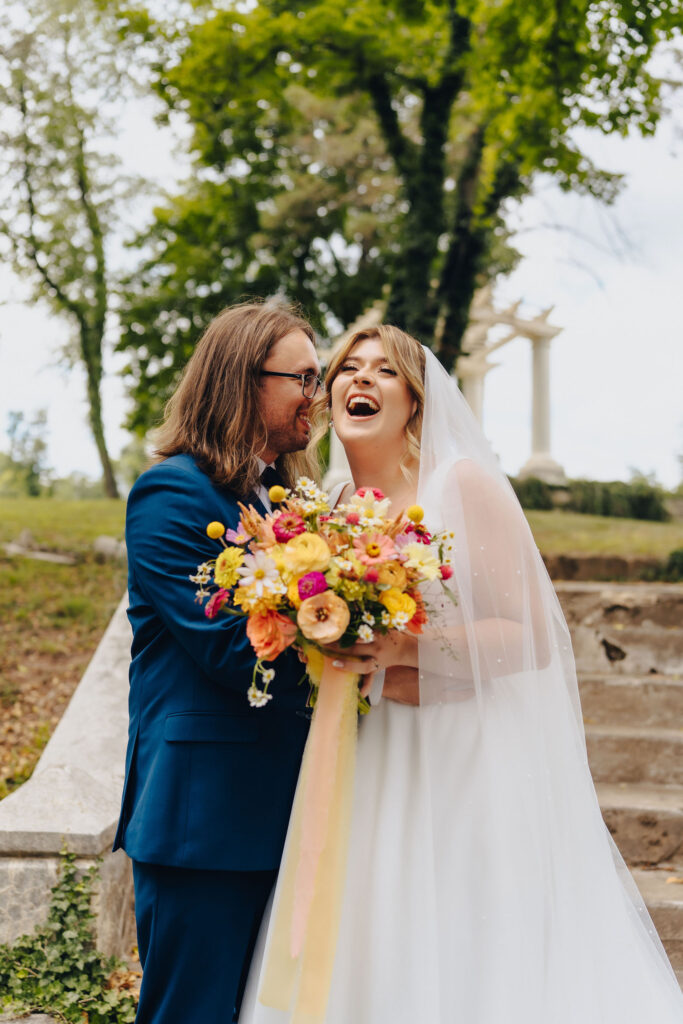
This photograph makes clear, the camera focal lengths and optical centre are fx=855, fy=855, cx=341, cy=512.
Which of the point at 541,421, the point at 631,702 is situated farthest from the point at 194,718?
the point at 541,421

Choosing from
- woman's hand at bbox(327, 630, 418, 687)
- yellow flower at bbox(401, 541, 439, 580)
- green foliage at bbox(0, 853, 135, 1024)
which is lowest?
green foliage at bbox(0, 853, 135, 1024)

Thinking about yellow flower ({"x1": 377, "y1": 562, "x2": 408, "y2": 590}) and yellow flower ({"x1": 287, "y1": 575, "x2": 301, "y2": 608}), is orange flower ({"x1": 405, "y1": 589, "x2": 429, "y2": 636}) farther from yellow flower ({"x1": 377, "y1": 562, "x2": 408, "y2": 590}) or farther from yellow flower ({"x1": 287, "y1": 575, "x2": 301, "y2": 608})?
yellow flower ({"x1": 287, "y1": 575, "x2": 301, "y2": 608})

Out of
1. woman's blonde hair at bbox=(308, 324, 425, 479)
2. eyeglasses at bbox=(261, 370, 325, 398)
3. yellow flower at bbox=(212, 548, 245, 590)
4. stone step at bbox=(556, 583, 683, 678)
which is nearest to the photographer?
yellow flower at bbox=(212, 548, 245, 590)

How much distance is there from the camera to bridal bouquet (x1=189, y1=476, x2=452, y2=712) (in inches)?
82.0

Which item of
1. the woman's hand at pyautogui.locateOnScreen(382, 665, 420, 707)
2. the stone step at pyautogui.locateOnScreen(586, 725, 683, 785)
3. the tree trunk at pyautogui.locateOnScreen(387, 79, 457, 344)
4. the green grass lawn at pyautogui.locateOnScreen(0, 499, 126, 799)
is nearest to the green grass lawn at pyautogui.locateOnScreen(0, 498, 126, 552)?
the green grass lawn at pyautogui.locateOnScreen(0, 499, 126, 799)

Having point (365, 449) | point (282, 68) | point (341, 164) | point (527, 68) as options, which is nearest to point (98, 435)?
point (341, 164)

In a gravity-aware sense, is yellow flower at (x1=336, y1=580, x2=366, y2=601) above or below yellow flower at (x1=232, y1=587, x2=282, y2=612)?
above

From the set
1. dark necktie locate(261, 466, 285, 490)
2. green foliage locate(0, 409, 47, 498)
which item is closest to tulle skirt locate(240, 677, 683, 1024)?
dark necktie locate(261, 466, 285, 490)

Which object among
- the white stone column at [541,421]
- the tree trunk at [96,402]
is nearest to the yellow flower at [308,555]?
the white stone column at [541,421]

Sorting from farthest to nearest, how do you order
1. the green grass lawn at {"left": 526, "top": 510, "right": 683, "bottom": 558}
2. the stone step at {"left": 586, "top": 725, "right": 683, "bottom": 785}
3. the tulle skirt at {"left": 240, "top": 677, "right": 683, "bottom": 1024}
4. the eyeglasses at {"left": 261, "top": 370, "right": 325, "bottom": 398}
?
the green grass lawn at {"left": 526, "top": 510, "right": 683, "bottom": 558} < the stone step at {"left": 586, "top": 725, "right": 683, "bottom": 785} < the eyeglasses at {"left": 261, "top": 370, "right": 325, "bottom": 398} < the tulle skirt at {"left": 240, "top": 677, "right": 683, "bottom": 1024}

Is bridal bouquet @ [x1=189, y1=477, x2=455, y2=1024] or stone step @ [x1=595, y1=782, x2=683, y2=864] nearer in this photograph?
bridal bouquet @ [x1=189, y1=477, x2=455, y2=1024]

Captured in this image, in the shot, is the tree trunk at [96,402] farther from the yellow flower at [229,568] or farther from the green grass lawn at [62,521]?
the yellow flower at [229,568]

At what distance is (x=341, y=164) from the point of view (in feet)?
57.9

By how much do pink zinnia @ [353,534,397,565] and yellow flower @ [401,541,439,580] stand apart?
0.04m
